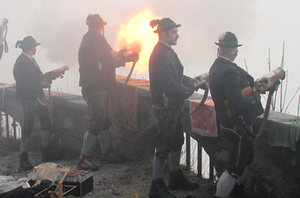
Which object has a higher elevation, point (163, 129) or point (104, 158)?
point (163, 129)

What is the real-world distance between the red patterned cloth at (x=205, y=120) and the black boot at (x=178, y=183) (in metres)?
0.62

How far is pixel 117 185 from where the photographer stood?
14.9 ft

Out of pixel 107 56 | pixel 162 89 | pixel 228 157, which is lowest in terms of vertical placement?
pixel 228 157

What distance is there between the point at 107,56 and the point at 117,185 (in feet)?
6.63

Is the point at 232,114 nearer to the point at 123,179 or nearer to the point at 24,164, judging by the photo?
the point at 123,179

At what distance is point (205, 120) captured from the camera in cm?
419

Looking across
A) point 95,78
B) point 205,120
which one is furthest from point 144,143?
point 205,120

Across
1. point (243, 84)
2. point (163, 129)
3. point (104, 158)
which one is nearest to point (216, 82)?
point (243, 84)

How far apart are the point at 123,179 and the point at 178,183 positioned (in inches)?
39.6

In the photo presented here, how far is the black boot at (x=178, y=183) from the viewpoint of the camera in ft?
13.7

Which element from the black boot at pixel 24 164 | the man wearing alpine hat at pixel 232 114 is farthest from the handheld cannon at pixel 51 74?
the man wearing alpine hat at pixel 232 114

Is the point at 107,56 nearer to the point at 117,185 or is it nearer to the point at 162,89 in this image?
the point at 162,89

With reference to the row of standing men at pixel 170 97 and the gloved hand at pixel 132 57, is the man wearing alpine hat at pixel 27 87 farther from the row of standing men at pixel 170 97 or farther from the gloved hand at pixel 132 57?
the gloved hand at pixel 132 57

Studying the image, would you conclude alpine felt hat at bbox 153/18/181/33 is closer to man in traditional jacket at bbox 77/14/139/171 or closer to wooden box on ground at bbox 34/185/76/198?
man in traditional jacket at bbox 77/14/139/171
